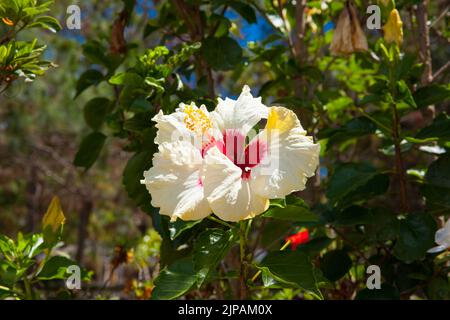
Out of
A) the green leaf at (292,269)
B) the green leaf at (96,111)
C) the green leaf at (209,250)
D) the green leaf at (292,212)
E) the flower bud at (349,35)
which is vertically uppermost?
the flower bud at (349,35)

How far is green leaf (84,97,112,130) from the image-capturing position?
190 cm

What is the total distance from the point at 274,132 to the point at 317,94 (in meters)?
0.86

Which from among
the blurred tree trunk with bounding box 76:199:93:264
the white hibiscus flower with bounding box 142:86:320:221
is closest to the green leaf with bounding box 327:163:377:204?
the white hibiscus flower with bounding box 142:86:320:221

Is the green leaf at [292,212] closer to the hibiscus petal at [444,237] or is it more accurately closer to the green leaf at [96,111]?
the hibiscus petal at [444,237]

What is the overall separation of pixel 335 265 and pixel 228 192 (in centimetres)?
75

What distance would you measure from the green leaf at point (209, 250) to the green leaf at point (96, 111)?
2.94 ft

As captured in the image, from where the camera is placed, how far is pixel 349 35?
1.70 meters

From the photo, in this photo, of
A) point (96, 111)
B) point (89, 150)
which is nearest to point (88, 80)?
point (96, 111)

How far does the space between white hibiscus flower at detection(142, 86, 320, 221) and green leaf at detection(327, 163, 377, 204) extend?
0.51 meters

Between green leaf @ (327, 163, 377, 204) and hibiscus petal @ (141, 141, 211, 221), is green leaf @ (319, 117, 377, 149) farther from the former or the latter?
hibiscus petal @ (141, 141, 211, 221)

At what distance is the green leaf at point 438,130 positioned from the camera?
1.43 meters

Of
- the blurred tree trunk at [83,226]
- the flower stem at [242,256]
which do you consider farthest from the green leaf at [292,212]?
the blurred tree trunk at [83,226]

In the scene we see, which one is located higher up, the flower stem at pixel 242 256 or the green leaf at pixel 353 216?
the green leaf at pixel 353 216

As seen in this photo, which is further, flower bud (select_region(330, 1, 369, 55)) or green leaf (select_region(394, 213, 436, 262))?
flower bud (select_region(330, 1, 369, 55))
